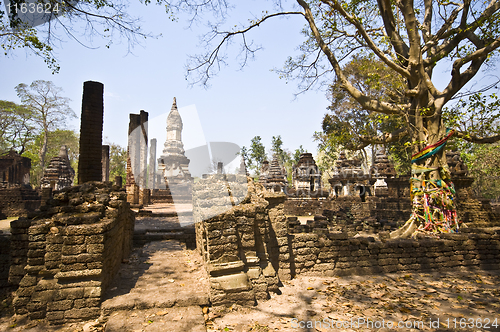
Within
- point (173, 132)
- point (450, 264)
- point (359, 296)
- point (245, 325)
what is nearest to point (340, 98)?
point (173, 132)

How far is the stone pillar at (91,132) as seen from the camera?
8.66 metres

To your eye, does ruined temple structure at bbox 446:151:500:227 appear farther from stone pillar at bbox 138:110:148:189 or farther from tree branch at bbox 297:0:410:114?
stone pillar at bbox 138:110:148:189

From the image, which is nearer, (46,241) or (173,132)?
(46,241)

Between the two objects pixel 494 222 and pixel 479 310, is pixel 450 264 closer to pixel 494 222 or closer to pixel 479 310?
pixel 479 310

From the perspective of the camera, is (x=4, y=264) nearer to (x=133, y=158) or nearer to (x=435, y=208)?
(x=435, y=208)

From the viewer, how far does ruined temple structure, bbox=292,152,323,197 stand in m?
23.9

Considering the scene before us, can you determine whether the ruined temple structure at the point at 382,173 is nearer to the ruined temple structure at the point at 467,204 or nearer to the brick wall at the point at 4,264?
the ruined temple structure at the point at 467,204

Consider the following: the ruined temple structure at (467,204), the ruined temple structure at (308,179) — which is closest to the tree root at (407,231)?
the ruined temple structure at (467,204)

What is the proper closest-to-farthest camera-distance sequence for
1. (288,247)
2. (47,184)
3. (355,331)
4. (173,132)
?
(355,331)
(288,247)
(47,184)
(173,132)

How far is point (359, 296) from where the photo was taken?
4.91 metres

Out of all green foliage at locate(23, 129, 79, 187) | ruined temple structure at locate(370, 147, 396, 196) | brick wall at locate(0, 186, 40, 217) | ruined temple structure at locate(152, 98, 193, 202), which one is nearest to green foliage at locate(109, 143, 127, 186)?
green foliage at locate(23, 129, 79, 187)

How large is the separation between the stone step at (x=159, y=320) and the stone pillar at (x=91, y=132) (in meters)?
6.15

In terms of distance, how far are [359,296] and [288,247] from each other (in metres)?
1.57

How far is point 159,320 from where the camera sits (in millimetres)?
3574
